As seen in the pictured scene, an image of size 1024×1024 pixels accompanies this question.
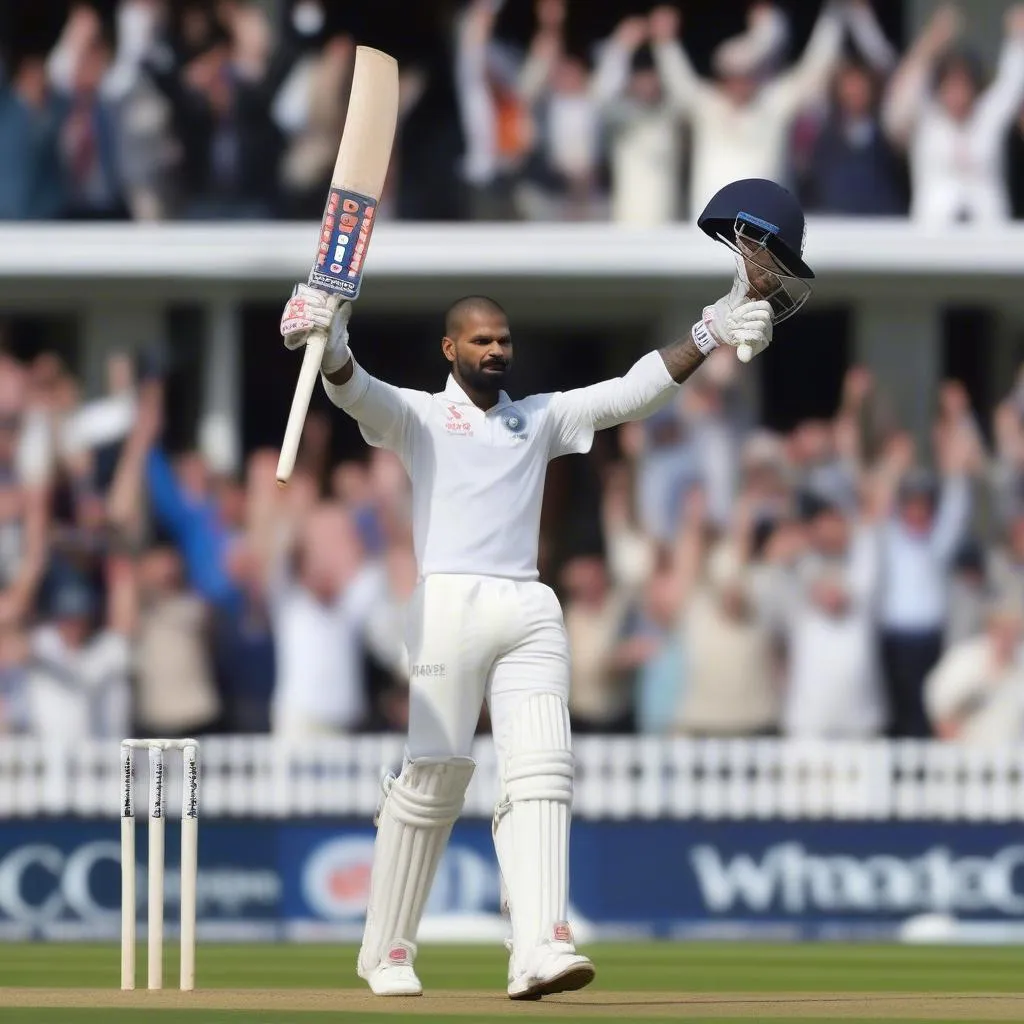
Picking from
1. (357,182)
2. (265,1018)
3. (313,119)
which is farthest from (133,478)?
(265,1018)

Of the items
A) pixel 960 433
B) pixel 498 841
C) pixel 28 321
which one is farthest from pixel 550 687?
pixel 28 321

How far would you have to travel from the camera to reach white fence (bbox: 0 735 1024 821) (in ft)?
Answer: 46.8

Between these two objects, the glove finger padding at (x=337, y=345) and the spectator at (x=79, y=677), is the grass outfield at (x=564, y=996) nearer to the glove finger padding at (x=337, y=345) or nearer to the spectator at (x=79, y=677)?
the glove finger padding at (x=337, y=345)

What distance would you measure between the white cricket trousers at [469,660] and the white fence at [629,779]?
6.22 metres

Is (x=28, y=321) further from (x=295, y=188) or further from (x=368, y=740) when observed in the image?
(x=368, y=740)

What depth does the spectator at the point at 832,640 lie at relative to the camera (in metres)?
14.5

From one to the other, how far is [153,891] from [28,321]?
34.4ft

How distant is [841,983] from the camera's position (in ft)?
32.0

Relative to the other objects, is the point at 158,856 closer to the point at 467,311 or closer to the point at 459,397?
the point at 459,397

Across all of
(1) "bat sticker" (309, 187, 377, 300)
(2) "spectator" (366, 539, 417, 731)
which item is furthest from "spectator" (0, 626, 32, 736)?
(1) "bat sticker" (309, 187, 377, 300)

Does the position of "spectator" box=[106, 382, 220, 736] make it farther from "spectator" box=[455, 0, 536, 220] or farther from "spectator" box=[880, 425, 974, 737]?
"spectator" box=[880, 425, 974, 737]

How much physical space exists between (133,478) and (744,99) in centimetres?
417

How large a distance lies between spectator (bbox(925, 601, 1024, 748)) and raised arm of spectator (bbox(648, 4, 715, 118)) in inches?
144

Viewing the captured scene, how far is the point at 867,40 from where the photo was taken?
16609mm
